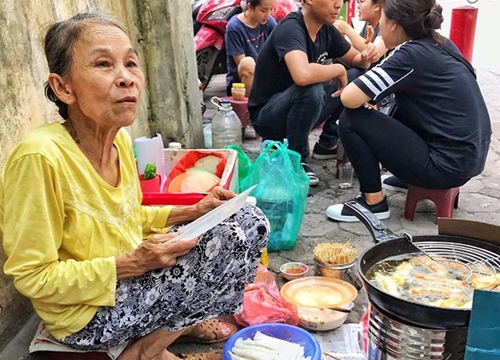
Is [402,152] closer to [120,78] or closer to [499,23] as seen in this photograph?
[120,78]

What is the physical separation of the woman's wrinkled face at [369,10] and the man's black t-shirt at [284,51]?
0.47 metres

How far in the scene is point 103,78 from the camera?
186 centimetres

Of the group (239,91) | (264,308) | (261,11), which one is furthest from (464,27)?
(264,308)

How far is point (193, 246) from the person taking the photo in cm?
194

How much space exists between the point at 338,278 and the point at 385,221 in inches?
41.4

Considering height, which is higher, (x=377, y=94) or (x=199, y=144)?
(x=377, y=94)

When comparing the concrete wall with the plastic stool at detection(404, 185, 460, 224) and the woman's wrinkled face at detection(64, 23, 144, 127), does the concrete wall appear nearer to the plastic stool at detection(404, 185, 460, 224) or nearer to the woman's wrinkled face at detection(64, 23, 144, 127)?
the woman's wrinkled face at detection(64, 23, 144, 127)

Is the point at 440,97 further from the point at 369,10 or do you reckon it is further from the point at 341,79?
the point at 369,10

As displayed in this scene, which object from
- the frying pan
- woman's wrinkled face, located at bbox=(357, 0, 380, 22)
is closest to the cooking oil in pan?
the frying pan

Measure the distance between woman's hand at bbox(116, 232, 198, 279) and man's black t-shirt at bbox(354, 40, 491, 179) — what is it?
2008mm

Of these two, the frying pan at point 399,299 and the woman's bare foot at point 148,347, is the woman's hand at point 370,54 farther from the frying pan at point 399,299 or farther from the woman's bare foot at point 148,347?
the woman's bare foot at point 148,347

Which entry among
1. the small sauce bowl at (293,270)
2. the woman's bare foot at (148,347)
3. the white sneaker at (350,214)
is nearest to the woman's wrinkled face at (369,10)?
the white sneaker at (350,214)

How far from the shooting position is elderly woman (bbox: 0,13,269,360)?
1.73m

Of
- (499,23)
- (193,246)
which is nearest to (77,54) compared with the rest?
(193,246)
